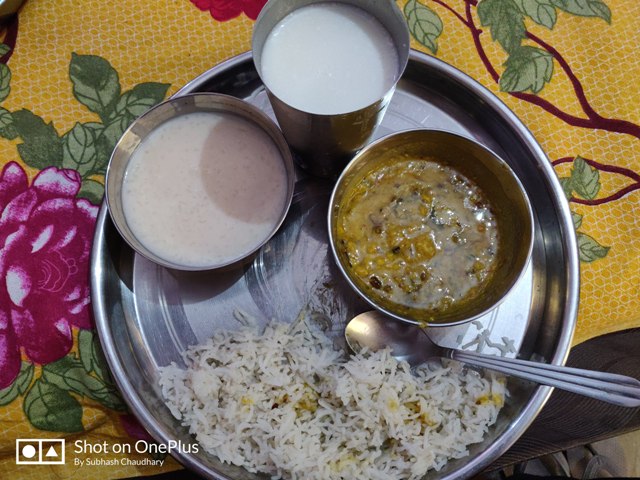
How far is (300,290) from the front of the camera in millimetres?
1533

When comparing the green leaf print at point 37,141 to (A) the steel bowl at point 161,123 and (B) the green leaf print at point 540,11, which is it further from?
(B) the green leaf print at point 540,11

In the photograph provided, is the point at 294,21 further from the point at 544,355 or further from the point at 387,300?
the point at 544,355

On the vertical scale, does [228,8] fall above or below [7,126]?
above

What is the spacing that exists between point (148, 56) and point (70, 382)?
3.38 ft

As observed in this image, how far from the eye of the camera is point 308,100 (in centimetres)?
133

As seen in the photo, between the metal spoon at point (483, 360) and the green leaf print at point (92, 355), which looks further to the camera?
the green leaf print at point (92, 355)

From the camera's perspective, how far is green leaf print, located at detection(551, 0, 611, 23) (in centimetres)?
177

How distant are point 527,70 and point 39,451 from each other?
6.14 ft

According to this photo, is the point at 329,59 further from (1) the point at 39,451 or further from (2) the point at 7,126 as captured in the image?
(1) the point at 39,451

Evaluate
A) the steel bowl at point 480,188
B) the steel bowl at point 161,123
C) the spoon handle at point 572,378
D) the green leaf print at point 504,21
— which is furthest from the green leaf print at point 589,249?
the steel bowl at point 161,123

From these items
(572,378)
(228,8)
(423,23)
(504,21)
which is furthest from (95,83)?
(572,378)

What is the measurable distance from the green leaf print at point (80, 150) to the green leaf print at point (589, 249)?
4.98ft

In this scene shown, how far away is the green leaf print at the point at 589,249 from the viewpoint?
1604 millimetres

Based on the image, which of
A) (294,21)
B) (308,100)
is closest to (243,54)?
(294,21)
